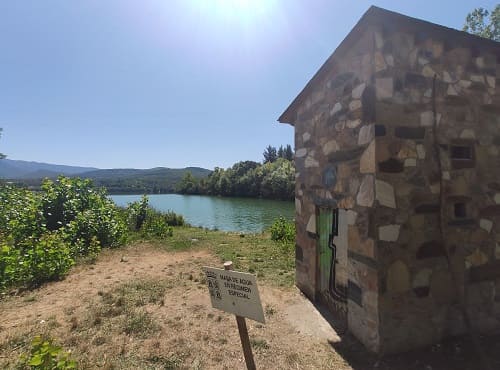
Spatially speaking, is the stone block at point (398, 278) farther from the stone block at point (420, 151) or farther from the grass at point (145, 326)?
the grass at point (145, 326)

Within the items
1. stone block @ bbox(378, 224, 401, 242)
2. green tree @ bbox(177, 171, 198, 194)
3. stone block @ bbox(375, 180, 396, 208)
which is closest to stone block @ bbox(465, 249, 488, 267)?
stone block @ bbox(378, 224, 401, 242)

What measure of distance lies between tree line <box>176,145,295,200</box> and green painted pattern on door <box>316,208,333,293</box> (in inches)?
1325

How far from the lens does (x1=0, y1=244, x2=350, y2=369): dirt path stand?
316 centimetres

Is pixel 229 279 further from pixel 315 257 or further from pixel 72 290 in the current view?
pixel 72 290

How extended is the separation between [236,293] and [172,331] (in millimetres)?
1950

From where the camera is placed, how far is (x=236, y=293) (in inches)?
97.0

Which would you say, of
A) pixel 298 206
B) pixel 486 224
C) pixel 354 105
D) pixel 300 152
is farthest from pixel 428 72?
pixel 298 206

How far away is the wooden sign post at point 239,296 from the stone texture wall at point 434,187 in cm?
161

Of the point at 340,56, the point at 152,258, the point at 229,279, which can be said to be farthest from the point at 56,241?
the point at 340,56

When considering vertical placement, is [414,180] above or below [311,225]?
above

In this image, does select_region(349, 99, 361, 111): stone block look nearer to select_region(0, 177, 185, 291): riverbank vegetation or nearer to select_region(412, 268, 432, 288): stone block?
select_region(412, 268, 432, 288): stone block

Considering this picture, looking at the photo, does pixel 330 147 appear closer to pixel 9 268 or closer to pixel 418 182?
pixel 418 182

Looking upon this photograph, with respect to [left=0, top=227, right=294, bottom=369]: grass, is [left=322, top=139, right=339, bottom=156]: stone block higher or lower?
higher

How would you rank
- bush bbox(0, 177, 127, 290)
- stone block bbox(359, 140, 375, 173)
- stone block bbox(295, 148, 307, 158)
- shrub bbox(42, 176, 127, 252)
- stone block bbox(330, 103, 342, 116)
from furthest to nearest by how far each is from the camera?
shrub bbox(42, 176, 127, 252) → bush bbox(0, 177, 127, 290) → stone block bbox(295, 148, 307, 158) → stone block bbox(330, 103, 342, 116) → stone block bbox(359, 140, 375, 173)
